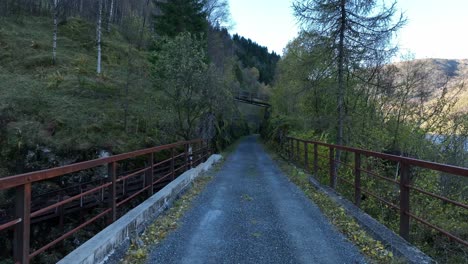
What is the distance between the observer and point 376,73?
10891 mm

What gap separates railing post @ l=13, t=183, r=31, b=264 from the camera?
2516 mm

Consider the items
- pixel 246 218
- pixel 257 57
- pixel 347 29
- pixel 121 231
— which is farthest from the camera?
pixel 257 57

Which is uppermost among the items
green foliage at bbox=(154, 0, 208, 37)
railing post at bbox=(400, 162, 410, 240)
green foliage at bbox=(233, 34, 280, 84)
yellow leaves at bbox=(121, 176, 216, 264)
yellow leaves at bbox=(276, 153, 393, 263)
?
green foliage at bbox=(233, 34, 280, 84)

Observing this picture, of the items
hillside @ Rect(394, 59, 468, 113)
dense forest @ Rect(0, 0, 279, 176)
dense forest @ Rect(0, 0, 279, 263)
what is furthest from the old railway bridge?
dense forest @ Rect(0, 0, 279, 176)

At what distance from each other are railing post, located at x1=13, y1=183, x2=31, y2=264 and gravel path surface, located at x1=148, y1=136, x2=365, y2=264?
1361mm

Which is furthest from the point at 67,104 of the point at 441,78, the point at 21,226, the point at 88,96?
the point at 441,78

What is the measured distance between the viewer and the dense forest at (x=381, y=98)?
869 cm

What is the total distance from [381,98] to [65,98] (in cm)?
1485

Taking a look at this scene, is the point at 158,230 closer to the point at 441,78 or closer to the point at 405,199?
the point at 405,199

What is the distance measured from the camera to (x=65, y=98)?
54.4ft

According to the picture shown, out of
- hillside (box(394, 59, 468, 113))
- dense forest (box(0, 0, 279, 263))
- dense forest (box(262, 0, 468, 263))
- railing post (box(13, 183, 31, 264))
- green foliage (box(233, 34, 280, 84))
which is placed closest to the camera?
railing post (box(13, 183, 31, 264))

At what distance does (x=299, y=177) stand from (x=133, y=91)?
508 inches

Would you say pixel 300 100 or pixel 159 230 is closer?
pixel 159 230

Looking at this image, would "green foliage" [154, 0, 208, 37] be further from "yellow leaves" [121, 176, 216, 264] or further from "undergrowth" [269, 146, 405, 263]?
"undergrowth" [269, 146, 405, 263]
